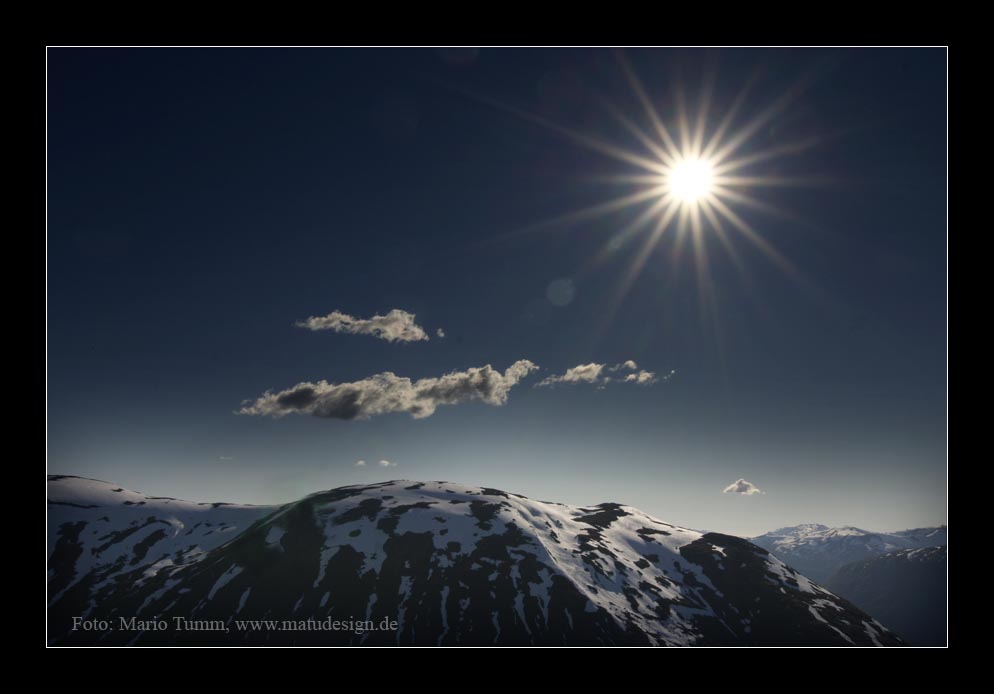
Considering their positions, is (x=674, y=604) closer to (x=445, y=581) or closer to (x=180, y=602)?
(x=445, y=581)

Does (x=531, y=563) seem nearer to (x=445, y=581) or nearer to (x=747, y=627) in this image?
(x=445, y=581)

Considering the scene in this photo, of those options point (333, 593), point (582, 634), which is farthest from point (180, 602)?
point (582, 634)

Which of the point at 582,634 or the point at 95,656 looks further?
the point at 582,634

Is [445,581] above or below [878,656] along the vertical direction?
below
